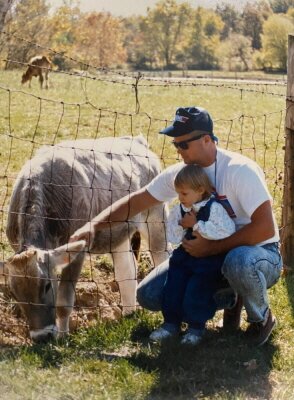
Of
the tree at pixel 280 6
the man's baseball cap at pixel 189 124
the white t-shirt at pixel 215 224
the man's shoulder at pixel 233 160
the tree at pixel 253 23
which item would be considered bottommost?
the white t-shirt at pixel 215 224

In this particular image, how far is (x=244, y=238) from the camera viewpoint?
5.29m

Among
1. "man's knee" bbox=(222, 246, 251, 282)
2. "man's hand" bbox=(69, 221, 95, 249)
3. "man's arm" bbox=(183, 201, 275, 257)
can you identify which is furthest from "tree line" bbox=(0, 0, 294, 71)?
"man's knee" bbox=(222, 246, 251, 282)

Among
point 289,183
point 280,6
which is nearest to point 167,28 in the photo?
point 280,6

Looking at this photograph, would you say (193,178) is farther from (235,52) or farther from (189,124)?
(235,52)

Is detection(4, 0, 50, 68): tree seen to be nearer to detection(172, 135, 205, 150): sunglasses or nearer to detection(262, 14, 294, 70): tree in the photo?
detection(262, 14, 294, 70): tree

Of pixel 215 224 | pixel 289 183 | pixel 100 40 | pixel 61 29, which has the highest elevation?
pixel 61 29

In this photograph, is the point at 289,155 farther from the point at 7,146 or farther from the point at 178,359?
the point at 7,146

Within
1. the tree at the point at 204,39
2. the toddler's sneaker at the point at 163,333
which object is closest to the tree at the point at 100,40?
the tree at the point at 204,39

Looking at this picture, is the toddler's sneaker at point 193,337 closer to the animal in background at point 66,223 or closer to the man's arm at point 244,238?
the man's arm at point 244,238

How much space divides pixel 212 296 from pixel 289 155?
2292mm

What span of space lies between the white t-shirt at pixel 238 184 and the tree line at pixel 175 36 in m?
41.6

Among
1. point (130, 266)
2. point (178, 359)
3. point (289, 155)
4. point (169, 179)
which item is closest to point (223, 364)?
point (178, 359)

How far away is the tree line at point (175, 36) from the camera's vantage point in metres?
56.8

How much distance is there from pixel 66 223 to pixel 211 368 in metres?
1.90
